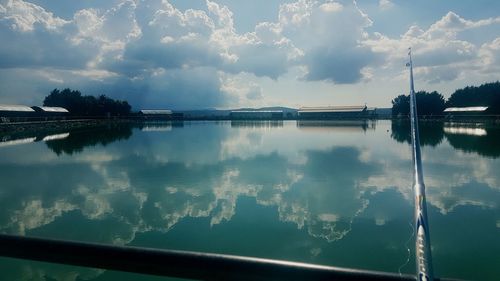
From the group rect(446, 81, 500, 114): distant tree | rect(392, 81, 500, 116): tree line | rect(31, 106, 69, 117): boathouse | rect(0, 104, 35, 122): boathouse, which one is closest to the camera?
rect(0, 104, 35, 122): boathouse

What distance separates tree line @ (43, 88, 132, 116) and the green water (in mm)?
84689

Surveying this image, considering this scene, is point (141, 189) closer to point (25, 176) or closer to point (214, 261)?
point (25, 176)

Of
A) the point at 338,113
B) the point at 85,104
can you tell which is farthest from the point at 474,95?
the point at 85,104

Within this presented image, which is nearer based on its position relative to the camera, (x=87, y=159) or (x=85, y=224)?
(x=85, y=224)

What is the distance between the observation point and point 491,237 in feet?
32.3

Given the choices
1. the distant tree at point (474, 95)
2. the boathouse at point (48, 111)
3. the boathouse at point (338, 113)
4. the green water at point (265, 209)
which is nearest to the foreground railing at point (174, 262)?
the green water at point (265, 209)

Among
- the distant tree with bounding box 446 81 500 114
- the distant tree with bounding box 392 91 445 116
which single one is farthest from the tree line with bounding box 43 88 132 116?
the distant tree with bounding box 446 81 500 114

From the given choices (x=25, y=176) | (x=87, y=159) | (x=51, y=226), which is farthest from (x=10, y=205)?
(x=87, y=159)

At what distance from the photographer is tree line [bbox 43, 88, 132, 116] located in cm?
10262

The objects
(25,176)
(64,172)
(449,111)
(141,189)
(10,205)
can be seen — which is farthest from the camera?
(449,111)

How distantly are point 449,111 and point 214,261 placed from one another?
10883cm

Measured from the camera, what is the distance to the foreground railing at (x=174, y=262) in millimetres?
1658

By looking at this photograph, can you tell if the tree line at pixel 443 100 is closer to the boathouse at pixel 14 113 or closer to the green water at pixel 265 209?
the green water at pixel 265 209

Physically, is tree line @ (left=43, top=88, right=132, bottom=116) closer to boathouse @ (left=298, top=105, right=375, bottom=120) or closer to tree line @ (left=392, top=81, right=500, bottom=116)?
boathouse @ (left=298, top=105, right=375, bottom=120)
